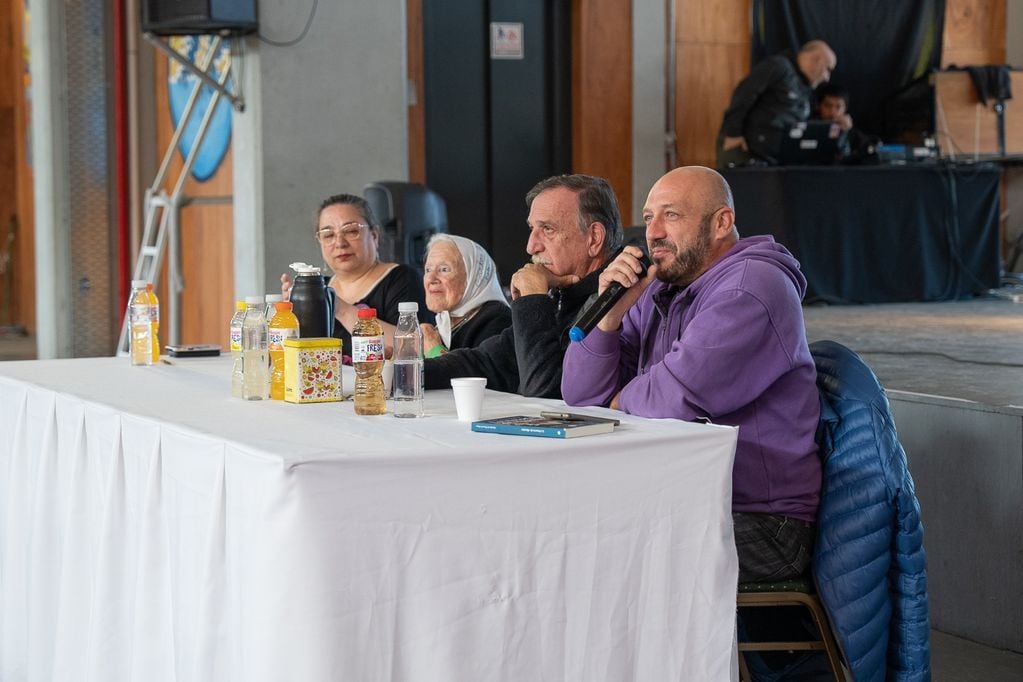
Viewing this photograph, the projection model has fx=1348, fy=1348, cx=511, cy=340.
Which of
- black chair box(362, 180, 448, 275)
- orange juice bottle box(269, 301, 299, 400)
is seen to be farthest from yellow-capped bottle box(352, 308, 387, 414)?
black chair box(362, 180, 448, 275)

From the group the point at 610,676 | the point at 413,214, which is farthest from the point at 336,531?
the point at 413,214

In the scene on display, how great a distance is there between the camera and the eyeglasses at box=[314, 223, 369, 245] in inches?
161

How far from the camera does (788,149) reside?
26.9 ft

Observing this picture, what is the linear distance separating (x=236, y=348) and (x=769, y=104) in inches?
233

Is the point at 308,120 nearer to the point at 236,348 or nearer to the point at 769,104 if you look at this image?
the point at 769,104

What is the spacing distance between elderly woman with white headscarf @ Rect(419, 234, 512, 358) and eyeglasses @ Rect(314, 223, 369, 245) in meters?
0.65

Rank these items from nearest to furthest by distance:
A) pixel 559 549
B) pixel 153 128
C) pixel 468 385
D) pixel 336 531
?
1. pixel 336 531
2. pixel 559 549
3. pixel 468 385
4. pixel 153 128

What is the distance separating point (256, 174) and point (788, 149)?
11.1 ft

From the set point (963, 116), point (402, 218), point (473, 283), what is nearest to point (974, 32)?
point (963, 116)

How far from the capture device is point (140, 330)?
3.36 metres

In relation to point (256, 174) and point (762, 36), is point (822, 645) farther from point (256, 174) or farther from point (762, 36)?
point (762, 36)

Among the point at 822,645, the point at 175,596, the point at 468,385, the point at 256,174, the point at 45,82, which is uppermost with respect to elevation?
the point at 45,82

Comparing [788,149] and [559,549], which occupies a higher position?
[788,149]

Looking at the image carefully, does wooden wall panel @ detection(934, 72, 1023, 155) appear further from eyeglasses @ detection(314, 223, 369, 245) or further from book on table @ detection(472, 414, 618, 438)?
book on table @ detection(472, 414, 618, 438)
